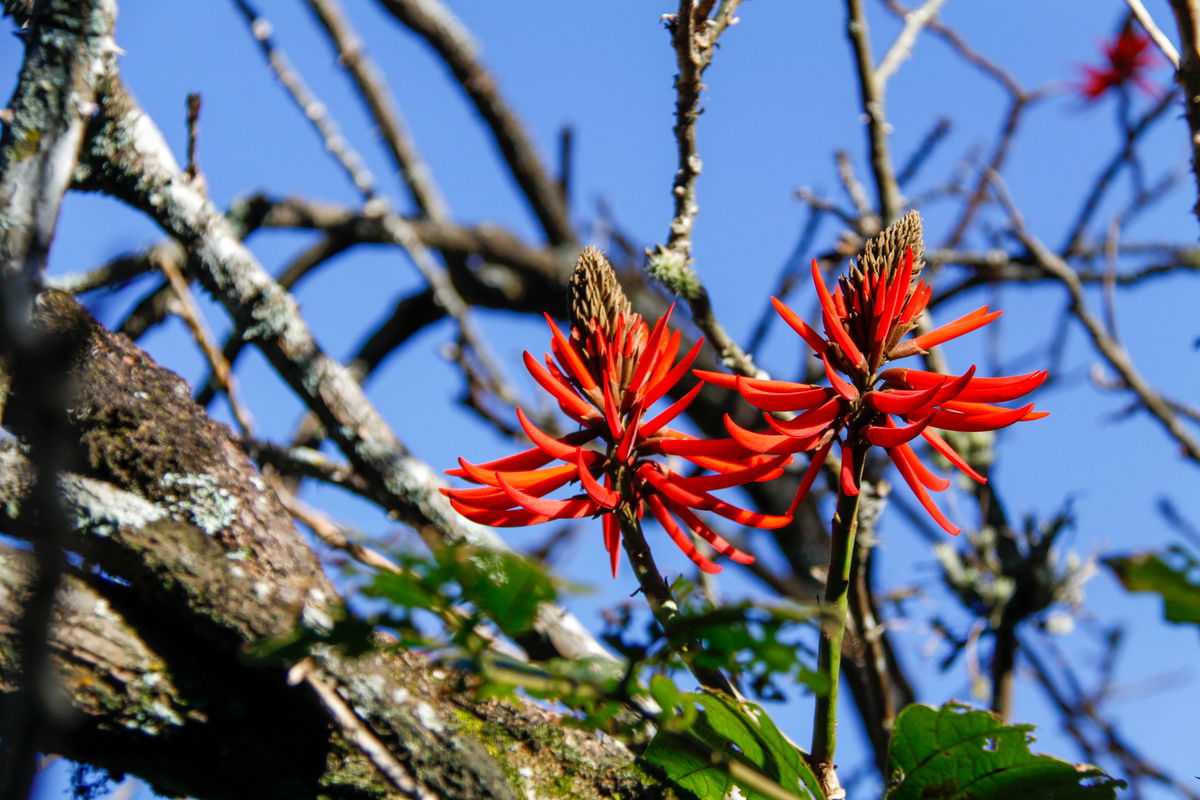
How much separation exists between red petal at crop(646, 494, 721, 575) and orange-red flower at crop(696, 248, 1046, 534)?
0.09m

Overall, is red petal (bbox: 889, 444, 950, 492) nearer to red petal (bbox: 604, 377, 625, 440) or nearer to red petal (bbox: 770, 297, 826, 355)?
Answer: red petal (bbox: 770, 297, 826, 355)

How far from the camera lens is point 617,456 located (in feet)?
2.61

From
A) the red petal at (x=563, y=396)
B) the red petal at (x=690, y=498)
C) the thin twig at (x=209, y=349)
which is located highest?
the thin twig at (x=209, y=349)

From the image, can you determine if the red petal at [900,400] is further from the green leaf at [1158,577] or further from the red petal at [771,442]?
the green leaf at [1158,577]

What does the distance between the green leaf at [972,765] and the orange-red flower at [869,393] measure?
0.53 feet

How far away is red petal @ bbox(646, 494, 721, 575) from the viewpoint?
78 cm

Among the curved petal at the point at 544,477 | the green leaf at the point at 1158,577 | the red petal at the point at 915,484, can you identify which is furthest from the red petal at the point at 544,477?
the green leaf at the point at 1158,577

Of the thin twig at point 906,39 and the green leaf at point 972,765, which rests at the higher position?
the thin twig at point 906,39

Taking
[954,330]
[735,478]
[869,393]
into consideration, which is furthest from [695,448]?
[954,330]

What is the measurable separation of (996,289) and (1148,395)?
66cm

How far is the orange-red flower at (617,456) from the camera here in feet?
2.60

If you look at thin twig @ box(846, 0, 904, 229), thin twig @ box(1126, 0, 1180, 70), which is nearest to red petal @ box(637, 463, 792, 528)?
thin twig @ box(1126, 0, 1180, 70)

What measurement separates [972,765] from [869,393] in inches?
12.0

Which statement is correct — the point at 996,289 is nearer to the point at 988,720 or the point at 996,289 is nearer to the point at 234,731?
the point at 988,720
